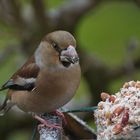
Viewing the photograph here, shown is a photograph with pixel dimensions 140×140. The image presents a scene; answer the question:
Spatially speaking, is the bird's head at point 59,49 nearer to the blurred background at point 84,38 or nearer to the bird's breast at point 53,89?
the bird's breast at point 53,89

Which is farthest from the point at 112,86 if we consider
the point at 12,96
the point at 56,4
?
the point at 12,96

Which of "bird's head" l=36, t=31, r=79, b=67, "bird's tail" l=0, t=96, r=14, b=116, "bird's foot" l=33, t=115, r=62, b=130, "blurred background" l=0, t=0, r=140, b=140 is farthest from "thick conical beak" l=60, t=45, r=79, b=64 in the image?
"blurred background" l=0, t=0, r=140, b=140

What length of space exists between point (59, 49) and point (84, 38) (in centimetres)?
239

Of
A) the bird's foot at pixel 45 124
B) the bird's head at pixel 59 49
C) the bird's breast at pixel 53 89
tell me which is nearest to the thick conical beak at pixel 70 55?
the bird's head at pixel 59 49

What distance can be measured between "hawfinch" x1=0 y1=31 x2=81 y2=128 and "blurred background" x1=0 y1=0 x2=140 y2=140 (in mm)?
1975

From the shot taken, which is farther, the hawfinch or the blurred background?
the blurred background

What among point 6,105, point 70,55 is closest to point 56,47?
point 70,55

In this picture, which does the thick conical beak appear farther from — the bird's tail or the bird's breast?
the bird's tail

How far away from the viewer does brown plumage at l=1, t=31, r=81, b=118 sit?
4.48m

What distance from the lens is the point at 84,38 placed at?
668 centimetres

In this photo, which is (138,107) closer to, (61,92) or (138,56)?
(61,92)

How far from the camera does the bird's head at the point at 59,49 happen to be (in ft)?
13.6

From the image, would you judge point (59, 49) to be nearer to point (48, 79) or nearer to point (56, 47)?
point (56, 47)

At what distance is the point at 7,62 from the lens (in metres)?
7.25
